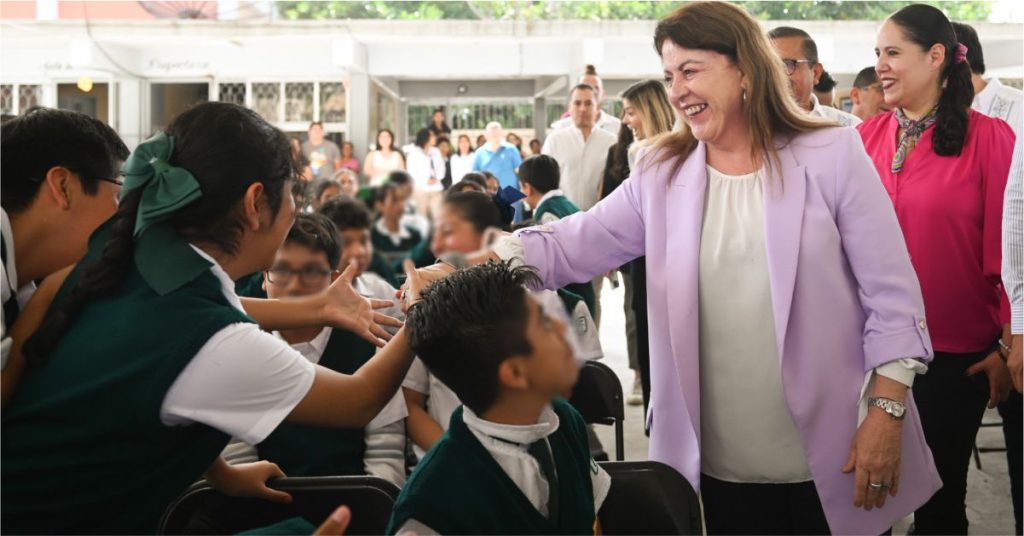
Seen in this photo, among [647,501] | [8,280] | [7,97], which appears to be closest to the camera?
[8,280]

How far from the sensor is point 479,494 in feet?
3.36

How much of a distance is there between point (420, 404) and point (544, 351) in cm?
179

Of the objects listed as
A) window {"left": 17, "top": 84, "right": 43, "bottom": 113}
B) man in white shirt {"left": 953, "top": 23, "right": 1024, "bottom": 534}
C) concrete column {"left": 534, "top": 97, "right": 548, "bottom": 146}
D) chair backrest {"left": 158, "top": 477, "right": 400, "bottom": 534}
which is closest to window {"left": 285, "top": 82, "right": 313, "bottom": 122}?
chair backrest {"left": 158, "top": 477, "right": 400, "bottom": 534}

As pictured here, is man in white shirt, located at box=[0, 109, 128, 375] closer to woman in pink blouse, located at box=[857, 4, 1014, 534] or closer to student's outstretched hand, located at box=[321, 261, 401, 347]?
student's outstretched hand, located at box=[321, 261, 401, 347]

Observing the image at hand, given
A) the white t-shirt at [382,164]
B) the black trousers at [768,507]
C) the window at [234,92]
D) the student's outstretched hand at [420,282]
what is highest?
the window at [234,92]

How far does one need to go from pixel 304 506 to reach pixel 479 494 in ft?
2.66

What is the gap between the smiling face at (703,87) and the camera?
4.43ft

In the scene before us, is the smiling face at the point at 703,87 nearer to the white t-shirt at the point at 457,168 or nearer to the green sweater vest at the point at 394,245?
the white t-shirt at the point at 457,168

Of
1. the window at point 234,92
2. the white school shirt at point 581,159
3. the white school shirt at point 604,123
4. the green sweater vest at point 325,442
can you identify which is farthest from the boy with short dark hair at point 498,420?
the white school shirt at point 604,123

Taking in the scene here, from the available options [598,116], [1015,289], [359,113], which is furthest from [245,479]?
[598,116]

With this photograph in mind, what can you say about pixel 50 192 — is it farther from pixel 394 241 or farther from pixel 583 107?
pixel 583 107

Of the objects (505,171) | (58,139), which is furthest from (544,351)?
(505,171)

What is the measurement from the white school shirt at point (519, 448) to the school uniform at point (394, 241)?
44 centimetres

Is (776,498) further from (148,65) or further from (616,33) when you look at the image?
(616,33)
